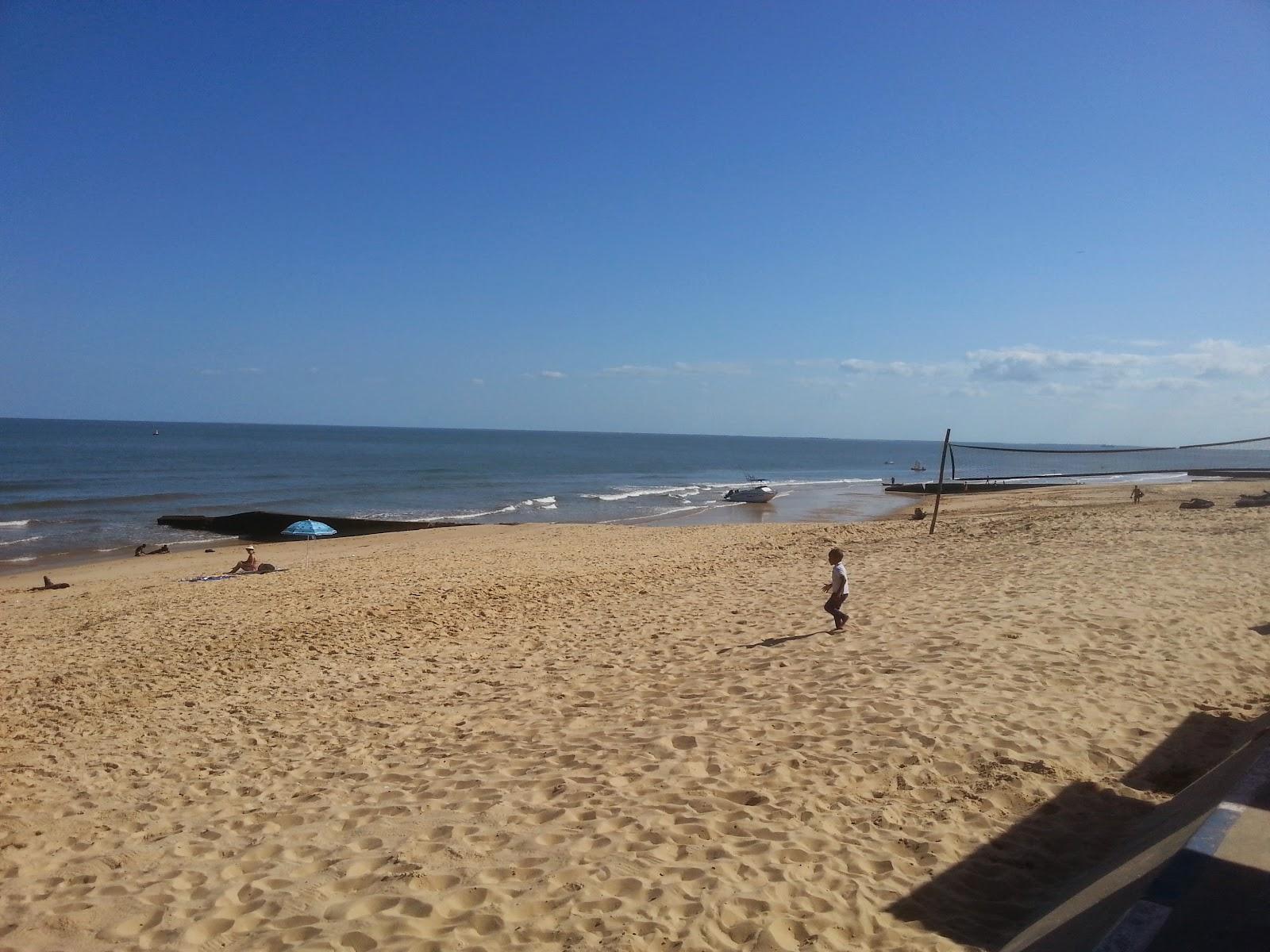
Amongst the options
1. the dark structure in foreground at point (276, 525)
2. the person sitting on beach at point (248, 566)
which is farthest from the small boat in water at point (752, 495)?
the person sitting on beach at point (248, 566)

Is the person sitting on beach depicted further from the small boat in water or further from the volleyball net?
the small boat in water

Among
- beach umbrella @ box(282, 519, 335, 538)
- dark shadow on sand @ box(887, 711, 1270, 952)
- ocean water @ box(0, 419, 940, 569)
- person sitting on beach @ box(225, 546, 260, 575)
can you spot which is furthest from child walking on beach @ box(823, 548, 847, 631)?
ocean water @ box(0, 419, 940, 569)

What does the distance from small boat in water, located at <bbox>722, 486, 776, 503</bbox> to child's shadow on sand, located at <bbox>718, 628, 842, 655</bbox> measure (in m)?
30.0

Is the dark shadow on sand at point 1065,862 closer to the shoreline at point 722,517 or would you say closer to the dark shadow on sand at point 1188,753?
the dark shadow on sand at point 1188,753

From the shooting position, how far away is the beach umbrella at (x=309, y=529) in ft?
83.6

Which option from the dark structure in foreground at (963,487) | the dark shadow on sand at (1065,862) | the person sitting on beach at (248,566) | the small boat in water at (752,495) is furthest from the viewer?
the dark structure in foreground at (963,487)

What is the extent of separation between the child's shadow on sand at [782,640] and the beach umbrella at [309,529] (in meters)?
20.6

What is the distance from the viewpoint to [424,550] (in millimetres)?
21062

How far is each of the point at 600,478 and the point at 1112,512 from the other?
146 feet

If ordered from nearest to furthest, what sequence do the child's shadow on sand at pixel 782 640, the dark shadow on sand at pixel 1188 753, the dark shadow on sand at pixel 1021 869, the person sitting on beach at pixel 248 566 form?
the dark shadow on sand at pixel 1021 869 → the dark shadow on sand at pixel 1188 753 → the child's shadow on sand at pixel 782 640 → the person sitting on beach at pixel 248 566

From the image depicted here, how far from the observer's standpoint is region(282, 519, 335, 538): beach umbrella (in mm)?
25484

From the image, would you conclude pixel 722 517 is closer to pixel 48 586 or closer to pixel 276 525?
pixel 276 525

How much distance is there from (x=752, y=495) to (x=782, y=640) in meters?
30.6

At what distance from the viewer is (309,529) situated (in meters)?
25.6
